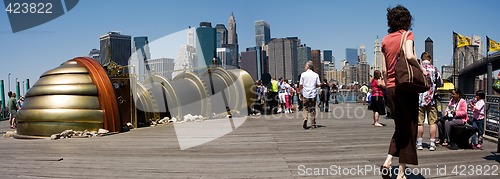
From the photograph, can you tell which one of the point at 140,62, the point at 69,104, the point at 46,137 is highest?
the point at 140,62

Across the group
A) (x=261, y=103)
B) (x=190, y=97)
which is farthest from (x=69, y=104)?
(x=261, y=103)

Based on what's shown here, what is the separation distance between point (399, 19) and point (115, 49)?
14928mm

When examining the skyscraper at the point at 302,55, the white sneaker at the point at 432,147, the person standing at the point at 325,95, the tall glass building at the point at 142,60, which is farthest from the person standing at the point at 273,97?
the skyscraper at the point at 302,55

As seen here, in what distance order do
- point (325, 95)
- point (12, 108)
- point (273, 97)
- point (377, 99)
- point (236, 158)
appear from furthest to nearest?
point (273, 97), point (325, 95), point (12, 108), point (377, 99), point (236, 158)

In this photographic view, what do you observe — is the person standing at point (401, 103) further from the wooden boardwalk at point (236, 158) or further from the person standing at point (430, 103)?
the person standing at point (430, 103)

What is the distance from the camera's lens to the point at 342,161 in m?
6.22

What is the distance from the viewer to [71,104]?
10867 mm

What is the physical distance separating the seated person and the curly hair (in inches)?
133

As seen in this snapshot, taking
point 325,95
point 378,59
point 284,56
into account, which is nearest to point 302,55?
point 284,56

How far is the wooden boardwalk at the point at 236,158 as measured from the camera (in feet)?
18.4

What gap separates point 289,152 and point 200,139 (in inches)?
113

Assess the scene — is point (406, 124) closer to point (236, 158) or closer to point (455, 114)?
point (236, 158)

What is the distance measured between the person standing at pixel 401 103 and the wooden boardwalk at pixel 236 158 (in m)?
0.53

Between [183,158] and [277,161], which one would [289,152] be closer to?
[277,161]
